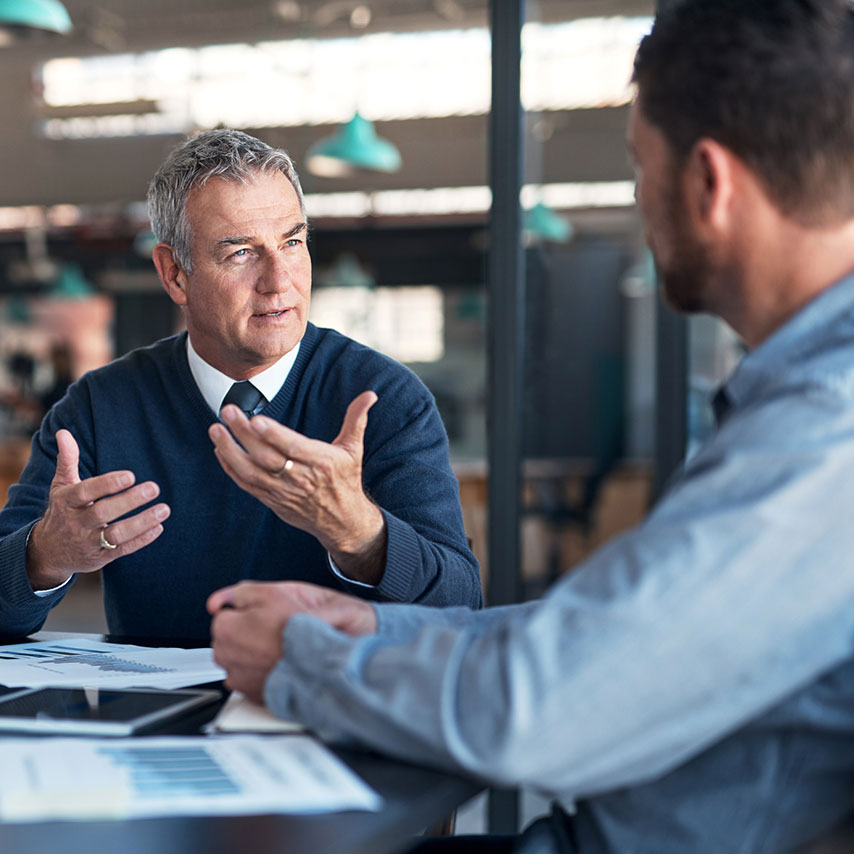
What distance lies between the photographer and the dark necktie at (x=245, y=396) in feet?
6.29

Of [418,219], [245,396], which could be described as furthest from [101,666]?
[418,219]

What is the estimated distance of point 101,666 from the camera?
1.35 metres

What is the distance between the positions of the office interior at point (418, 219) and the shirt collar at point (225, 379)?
1.26ft

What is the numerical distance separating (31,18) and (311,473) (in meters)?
2.97

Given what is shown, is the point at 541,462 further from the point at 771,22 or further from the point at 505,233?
the point at 771,22

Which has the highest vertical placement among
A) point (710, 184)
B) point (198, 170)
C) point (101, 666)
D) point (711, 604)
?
point (198, 170)

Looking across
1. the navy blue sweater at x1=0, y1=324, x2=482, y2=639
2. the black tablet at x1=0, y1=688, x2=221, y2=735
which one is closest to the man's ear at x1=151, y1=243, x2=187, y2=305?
the navy blue sweater at x1=0, y1=324, x2=482, y2=639

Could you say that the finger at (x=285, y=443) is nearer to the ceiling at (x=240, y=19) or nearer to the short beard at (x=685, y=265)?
the short beard at (x=685, y=265)

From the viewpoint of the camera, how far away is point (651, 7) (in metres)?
3.16

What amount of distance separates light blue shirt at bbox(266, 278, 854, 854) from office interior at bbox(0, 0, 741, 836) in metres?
0.99

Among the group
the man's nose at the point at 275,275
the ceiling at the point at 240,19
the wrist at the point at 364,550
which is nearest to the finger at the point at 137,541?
the wrist at the point at 364,550

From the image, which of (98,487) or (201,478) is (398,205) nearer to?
(201,478)

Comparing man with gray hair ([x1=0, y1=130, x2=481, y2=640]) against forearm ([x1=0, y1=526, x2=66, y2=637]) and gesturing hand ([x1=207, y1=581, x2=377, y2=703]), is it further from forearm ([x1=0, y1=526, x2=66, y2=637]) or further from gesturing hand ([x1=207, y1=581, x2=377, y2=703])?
gesturing hand ([x1=207, y1=581, x2=377, y2=703])

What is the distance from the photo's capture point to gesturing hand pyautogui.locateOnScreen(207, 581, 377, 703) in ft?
3.42
